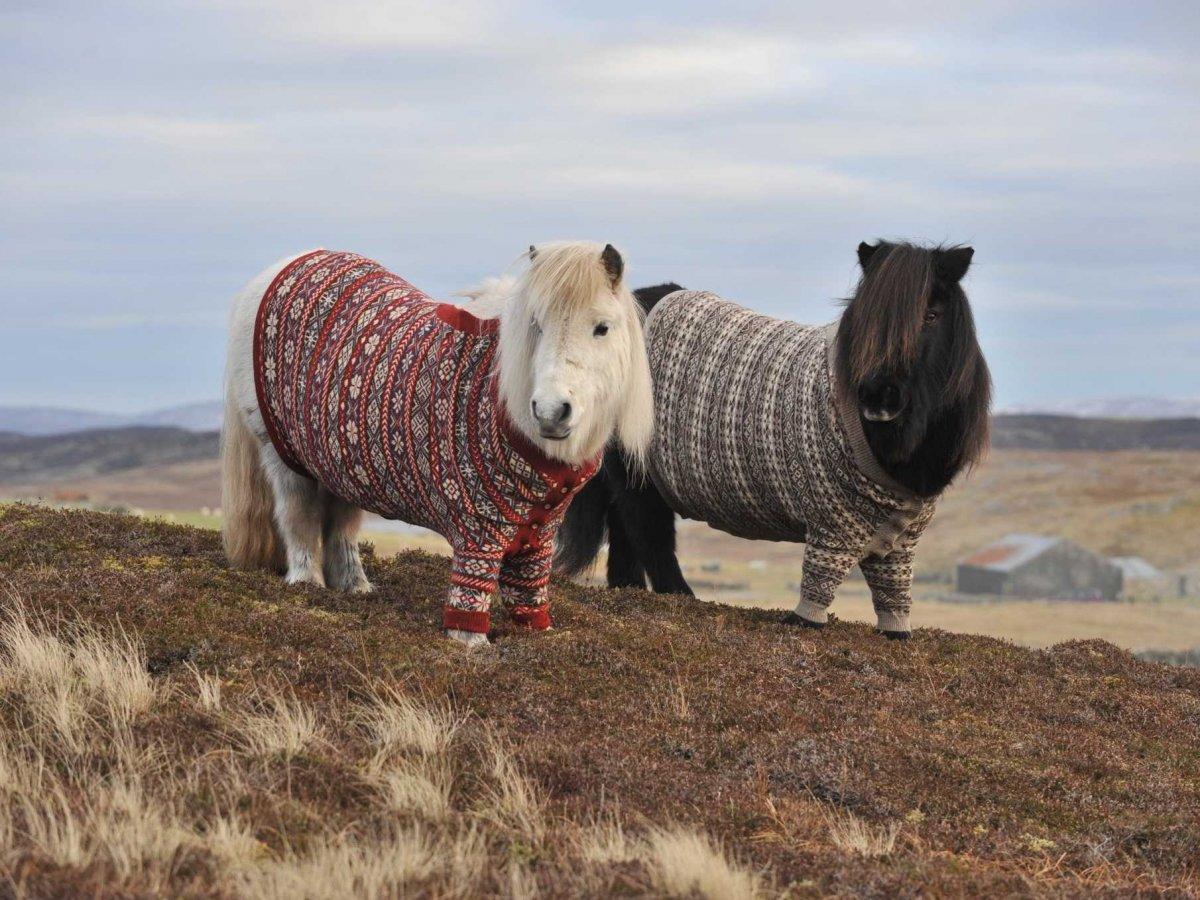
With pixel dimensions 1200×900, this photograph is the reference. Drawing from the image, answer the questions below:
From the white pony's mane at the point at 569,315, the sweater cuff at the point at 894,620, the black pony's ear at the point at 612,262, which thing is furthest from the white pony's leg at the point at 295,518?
the sweater cuff at the point at 894,620

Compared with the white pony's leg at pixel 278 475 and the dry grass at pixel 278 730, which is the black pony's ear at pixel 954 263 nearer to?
the white pony's leg at pixel 278 475

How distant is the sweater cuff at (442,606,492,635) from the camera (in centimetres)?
747

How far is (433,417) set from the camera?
738 cm

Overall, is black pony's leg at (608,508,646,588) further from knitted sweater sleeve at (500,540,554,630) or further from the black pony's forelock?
the black pony's forelock

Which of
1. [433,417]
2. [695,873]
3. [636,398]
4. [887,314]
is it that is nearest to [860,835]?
[695,873]

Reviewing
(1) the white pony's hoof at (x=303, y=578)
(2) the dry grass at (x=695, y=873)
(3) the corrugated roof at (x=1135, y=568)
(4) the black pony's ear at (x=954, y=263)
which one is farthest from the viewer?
(3) the corrugated roof at (x=1135, y=568)

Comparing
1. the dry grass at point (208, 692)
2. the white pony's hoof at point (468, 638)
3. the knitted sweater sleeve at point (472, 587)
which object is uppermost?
the knitted sweater sleeve at point (472, 587)

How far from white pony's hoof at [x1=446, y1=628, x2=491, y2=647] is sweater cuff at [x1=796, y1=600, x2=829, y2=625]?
2697 millimetres

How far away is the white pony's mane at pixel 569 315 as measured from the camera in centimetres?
662

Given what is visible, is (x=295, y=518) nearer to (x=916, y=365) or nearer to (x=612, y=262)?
(x=612, y=262)

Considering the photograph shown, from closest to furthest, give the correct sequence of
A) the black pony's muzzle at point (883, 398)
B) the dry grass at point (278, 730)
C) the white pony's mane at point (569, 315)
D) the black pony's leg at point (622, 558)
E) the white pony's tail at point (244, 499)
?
the dry grass at point (278, 730)
the white pony's mane at point (569, 315)
the black pony's muzzle at point (883, 398)
the white pony's tail at point (244, 499)
the black pony's leg at point (622, 558)

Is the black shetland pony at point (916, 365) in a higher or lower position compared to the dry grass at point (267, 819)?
higher

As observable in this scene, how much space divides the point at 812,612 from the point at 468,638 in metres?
2.83

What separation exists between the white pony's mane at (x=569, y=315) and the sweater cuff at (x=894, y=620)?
10.3 feet
